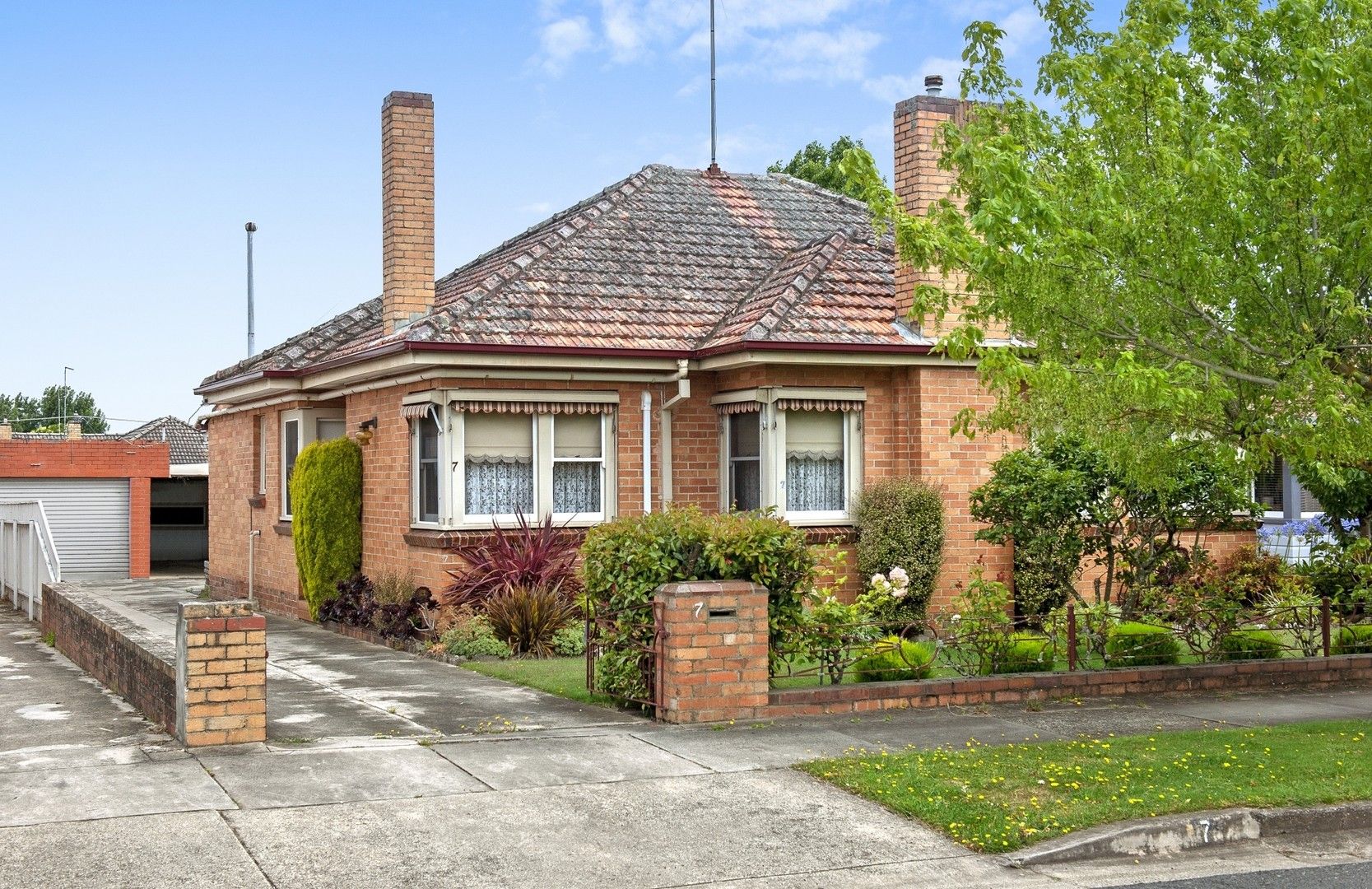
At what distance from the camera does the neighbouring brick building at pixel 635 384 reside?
659 inches

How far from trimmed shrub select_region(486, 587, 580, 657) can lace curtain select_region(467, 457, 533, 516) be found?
156 centimetres

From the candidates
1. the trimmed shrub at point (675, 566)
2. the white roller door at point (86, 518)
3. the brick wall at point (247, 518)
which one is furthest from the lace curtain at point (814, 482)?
the white roller door at point (86, 518)

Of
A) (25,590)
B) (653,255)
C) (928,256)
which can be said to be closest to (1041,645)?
(928,256)

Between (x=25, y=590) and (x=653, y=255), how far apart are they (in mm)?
11639

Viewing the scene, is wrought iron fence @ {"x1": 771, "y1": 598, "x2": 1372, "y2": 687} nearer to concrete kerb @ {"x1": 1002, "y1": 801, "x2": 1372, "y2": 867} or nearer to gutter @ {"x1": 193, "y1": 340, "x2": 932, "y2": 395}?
gutter @ {"x1": 193, "y1": 340, "x2": 932, "y2": 395}

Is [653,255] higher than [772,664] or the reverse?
higher

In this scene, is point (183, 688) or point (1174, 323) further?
point (1174, 323)

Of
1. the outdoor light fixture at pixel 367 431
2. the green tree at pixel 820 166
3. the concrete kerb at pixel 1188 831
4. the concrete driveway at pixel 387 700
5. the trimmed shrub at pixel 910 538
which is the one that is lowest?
the concrete kerb at pixel 1188 831

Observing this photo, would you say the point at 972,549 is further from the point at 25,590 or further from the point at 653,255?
the point at 25,590

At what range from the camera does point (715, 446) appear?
18.1 meters

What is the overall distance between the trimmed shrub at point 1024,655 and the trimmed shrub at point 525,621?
5082 millimetres

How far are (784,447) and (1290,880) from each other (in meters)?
10.0

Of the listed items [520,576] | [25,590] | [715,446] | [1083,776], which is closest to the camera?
[1083,776]

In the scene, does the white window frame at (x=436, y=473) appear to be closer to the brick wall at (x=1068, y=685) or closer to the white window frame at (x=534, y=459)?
the white window frame at (x=534, y=459)
